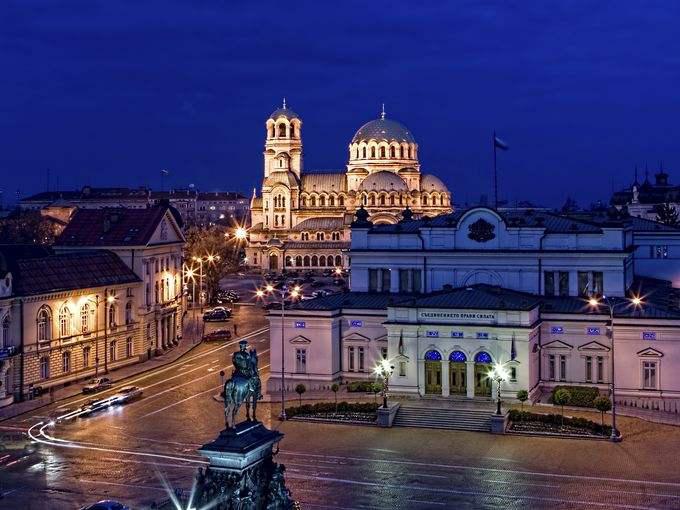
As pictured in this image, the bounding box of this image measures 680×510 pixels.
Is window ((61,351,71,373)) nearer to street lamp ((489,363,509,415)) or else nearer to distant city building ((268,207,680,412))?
distant city building ((268,207,680,412))

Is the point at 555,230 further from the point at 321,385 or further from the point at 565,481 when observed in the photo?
the point at 565,481

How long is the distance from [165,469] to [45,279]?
25.2 metres

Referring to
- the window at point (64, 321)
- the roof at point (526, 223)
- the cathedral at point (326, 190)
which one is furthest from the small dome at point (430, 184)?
the window at point (64, 321)

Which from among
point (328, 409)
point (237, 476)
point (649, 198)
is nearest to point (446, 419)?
point (328, 409)

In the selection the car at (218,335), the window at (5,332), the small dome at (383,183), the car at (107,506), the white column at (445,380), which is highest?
the small dome at (383,183)

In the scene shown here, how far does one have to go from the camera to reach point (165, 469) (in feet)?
138

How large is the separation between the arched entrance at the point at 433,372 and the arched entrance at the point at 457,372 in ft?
2.23

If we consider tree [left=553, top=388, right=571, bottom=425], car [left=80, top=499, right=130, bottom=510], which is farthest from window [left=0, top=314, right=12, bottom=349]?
tree [left=553, top=388, right=571, bottom=425]

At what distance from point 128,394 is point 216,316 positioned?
135 feet

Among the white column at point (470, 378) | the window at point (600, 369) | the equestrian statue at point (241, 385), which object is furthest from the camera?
the window at point (600, 369)

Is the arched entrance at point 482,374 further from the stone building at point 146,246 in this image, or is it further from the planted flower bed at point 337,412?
the stone building at point 146,246

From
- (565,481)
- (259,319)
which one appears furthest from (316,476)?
(259,319)

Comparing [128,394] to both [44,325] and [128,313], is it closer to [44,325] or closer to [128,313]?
[44,325]

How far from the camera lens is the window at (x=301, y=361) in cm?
6266
